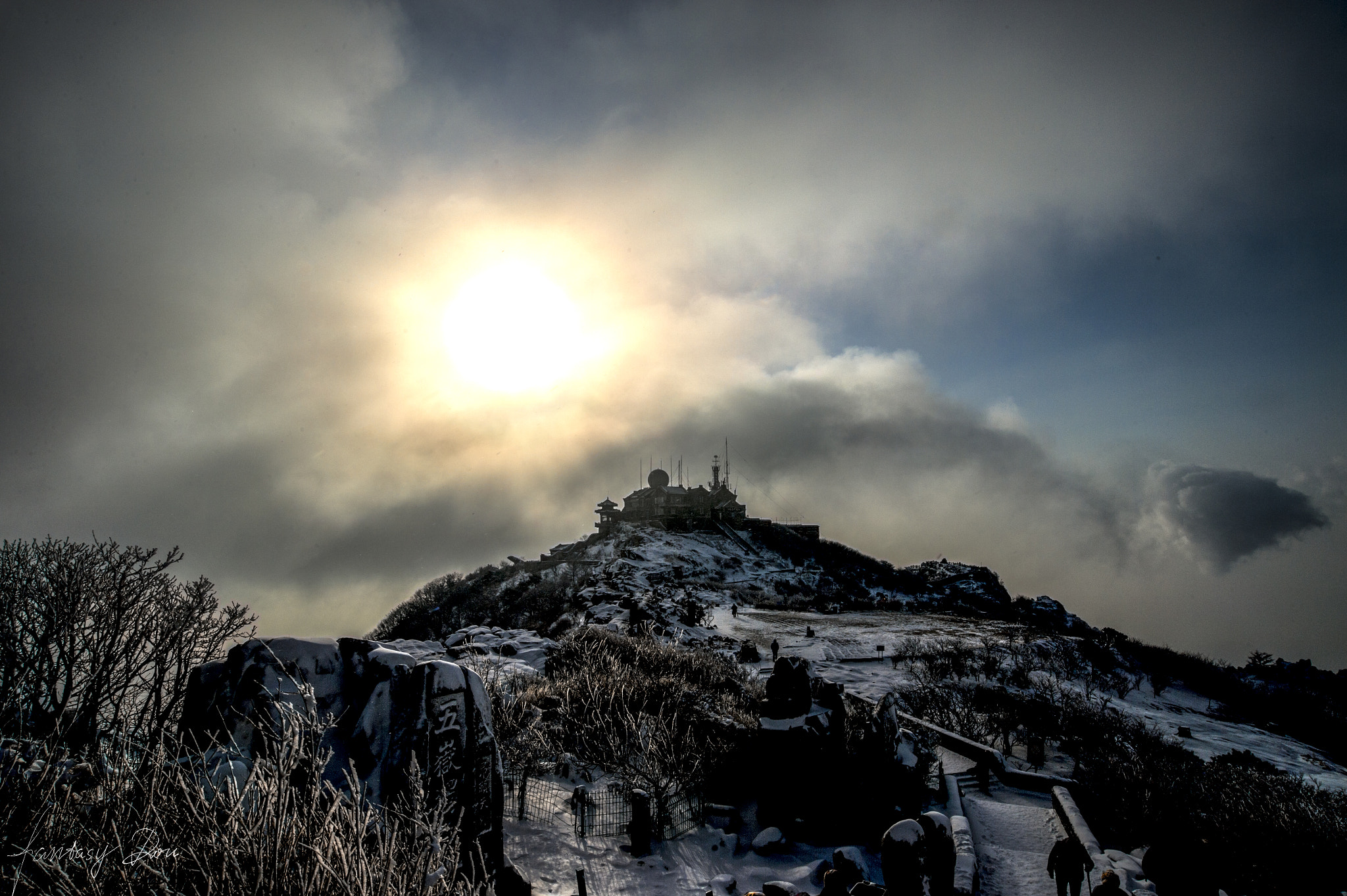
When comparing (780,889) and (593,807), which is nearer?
(780,889)

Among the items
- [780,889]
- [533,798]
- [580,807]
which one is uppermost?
[780,889]

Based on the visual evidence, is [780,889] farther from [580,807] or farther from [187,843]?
[187,843]

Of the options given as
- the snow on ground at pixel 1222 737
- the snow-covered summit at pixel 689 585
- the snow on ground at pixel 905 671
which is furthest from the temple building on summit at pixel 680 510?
the snow on ground at pixel 1222 737

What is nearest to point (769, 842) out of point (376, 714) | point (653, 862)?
point (653, 862)

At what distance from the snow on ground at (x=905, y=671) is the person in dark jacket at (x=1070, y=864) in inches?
343

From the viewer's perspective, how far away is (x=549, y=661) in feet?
86.9

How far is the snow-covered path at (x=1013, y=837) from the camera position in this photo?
10.1 m

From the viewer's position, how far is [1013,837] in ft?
39.2

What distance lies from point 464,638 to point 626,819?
878 inches

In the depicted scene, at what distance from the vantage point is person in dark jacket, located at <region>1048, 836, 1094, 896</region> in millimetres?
8633

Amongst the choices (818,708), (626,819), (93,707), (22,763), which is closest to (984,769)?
(818,708)

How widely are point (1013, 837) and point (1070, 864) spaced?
12.4ft
